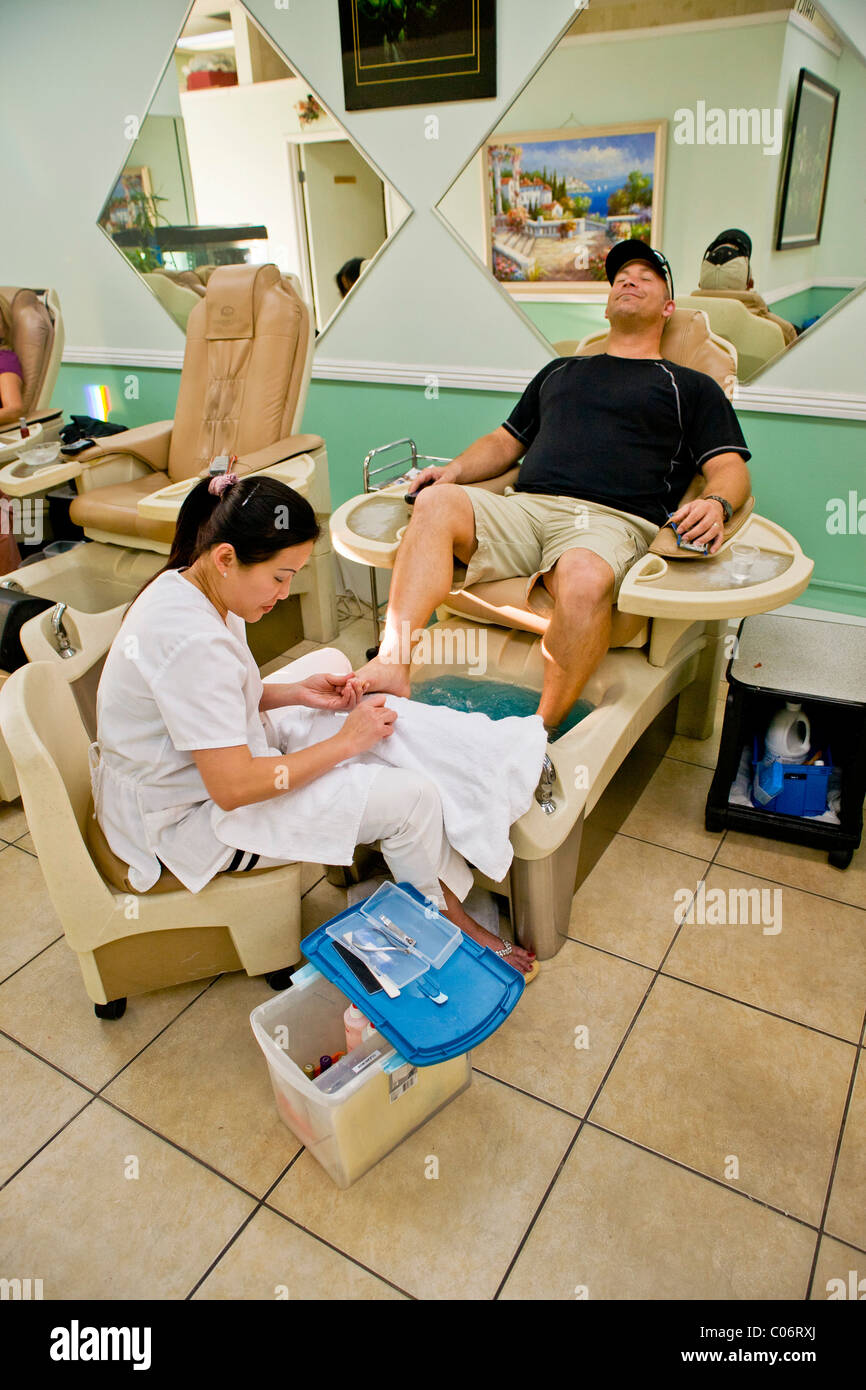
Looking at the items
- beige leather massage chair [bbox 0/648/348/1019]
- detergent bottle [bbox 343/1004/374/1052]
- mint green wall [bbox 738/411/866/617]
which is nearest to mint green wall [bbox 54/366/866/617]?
mint green wall [bbox 738/411/866/617]

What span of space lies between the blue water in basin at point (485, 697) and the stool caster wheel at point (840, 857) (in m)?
0.65

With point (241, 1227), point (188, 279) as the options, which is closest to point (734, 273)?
point (188, 279)

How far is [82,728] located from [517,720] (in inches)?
33.0

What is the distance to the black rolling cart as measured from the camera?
1.96 metres

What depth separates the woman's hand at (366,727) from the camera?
154 centimetres

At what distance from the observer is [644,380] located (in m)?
2.32

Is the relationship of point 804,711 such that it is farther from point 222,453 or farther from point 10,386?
point 10,386

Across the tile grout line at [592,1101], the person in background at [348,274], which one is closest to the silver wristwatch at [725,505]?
the tile grout line at [592,1101]

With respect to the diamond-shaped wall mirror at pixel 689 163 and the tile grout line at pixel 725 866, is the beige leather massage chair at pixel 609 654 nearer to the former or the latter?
→ the tile grout line at pixel 725 866

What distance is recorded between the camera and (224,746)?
4.52 ft

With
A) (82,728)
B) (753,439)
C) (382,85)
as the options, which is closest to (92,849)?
(82,728)

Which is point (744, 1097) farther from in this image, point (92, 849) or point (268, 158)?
point (268, 158)

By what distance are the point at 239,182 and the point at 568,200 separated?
1.37 m

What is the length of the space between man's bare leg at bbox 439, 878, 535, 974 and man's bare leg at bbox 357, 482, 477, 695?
1.64ft
